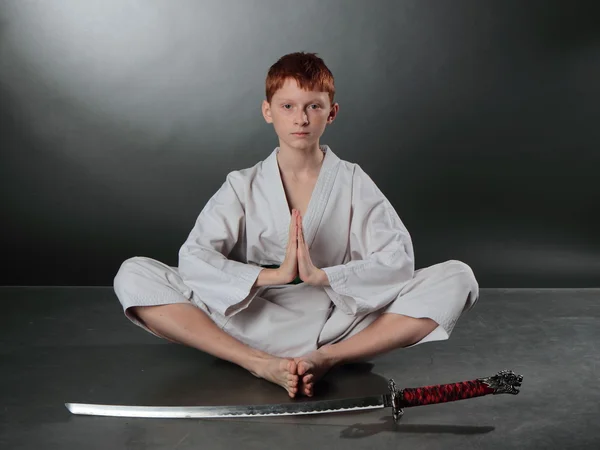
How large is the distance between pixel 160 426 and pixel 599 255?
3055 mm

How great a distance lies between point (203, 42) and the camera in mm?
4988

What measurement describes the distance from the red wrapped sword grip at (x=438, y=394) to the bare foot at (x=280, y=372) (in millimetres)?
384

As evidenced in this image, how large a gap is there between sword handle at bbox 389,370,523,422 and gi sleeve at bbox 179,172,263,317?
667 millimetres

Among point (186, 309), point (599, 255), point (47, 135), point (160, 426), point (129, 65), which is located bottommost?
point (160, 426)

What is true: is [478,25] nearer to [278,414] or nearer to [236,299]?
[236,299]

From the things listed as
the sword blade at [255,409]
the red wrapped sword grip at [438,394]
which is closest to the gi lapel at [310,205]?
→ the sword blade at [255,409]

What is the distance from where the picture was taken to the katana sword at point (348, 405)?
262cm

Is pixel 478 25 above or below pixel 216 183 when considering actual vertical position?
above

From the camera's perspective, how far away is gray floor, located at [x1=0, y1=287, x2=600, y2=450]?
2.55 m

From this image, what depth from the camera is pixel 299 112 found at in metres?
3.14

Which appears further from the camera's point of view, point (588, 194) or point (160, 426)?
point (588, 194)

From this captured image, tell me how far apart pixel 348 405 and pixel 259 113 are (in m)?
2.59

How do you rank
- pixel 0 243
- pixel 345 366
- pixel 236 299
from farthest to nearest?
pixel 0 243
pixel 345 366
pixel 236 299

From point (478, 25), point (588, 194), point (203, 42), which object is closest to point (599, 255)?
point (588, 194)
